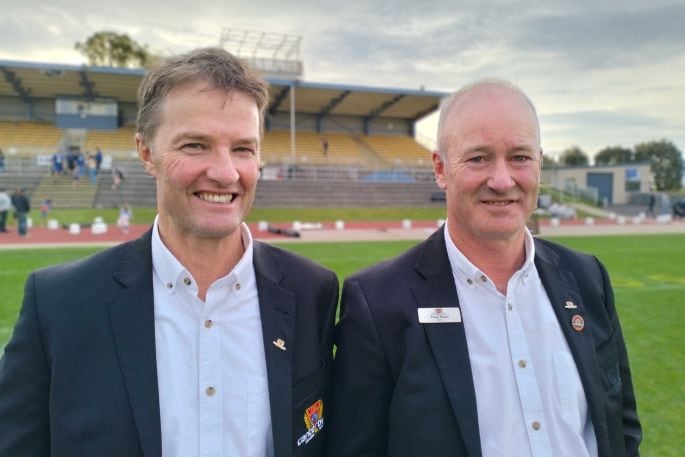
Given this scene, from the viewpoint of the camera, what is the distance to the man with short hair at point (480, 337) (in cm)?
197

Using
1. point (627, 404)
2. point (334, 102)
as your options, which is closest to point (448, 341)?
point (627, 404)

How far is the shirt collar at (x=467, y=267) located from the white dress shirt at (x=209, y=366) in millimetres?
888

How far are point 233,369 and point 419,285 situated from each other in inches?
33.5

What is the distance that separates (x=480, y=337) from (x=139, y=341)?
1.35m

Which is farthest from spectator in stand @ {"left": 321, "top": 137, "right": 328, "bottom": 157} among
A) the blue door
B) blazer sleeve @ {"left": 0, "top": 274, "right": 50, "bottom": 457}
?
blazer sleeve @ {"left": 0, "top": 274, "right": 50, "bottom": 457}

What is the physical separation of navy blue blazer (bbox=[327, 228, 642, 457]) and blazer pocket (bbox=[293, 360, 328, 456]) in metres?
0.07

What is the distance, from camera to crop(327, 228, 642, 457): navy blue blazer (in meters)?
1.97

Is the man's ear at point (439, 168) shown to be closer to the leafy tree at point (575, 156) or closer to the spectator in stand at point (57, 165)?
the spectator in stand at point (57, 165)

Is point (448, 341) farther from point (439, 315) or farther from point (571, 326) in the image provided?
point (571, 326)

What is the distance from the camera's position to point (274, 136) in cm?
4681

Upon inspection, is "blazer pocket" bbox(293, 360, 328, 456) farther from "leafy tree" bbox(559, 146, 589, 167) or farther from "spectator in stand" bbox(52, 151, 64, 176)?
"leafy tree" bbox(559, 146, 589, 167)

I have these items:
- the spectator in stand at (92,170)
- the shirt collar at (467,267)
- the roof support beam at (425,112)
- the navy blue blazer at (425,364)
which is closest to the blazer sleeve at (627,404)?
the navy blue blazer at (425,364)

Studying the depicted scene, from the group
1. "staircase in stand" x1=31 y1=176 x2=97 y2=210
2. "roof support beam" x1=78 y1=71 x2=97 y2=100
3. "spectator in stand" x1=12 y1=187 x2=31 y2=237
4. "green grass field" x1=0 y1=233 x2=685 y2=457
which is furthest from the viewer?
"roof support beam" x1=78 y1=71 x2=97 y2=100

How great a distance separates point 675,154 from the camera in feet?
291
